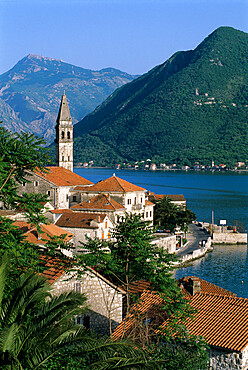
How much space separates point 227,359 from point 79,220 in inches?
928

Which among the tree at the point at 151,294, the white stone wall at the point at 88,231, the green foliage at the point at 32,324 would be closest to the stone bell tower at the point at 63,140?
the white stone wall at the point at 88,231

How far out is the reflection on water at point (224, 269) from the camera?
35.4m

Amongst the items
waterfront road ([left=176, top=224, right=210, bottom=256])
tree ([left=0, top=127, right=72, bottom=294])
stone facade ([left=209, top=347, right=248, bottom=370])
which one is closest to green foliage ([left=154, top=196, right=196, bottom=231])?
waterfront road ([left=176, top=224, right=210, bottom=256])

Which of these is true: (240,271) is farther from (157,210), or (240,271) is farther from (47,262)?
(47,262)

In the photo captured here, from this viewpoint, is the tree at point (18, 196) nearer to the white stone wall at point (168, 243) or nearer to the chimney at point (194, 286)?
the chimney at point (194, 286)

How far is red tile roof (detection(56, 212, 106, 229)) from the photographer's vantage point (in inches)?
1358

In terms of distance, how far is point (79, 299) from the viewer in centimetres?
916

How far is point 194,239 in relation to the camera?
170 ft

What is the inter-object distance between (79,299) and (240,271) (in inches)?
1298

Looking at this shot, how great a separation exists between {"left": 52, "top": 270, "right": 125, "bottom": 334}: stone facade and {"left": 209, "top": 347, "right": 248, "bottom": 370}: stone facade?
3.00m

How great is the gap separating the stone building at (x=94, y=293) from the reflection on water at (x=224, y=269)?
62.5 feet

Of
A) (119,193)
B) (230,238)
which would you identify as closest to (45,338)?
(119,193)

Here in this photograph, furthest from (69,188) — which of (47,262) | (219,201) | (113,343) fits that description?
(219,201)

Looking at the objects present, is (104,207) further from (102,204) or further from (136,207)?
(136,207)
